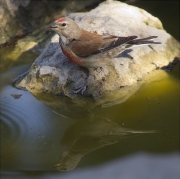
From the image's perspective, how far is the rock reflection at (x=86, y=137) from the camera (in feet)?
14.3

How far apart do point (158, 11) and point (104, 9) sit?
1946mm

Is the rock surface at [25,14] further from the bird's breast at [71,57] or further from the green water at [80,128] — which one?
the bird's breast at [71,57]

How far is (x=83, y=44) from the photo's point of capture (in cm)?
534


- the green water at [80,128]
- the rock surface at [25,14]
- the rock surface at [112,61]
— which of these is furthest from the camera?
the rock surface at [25,14]

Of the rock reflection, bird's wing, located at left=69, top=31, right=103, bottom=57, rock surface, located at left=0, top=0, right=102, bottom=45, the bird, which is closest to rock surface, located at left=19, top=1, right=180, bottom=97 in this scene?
the bird

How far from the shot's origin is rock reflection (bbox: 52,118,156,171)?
4.34m

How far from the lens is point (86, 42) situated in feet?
17.6

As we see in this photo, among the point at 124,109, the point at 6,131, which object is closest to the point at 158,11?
the point at 124,109

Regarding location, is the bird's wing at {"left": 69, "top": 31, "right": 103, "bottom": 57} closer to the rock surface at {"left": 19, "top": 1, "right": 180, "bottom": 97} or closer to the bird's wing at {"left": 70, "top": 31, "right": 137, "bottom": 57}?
the bird's wing at {"left": 70, "top": 31, "right": 137, "bottom": 57}

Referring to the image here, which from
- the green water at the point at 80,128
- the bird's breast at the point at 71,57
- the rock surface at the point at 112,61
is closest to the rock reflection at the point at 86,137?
Answer: the green water at the point at 80,128

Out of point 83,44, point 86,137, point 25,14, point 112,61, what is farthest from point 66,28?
point 25,14

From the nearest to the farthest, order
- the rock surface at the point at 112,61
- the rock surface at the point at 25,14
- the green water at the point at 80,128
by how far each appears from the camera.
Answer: the green water at the point at 80,128 < the rock surface at the point at 112,61 < the rock surface at the point at 25,14

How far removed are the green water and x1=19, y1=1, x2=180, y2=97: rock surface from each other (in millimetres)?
184

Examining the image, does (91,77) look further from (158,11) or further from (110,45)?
(158,11)
